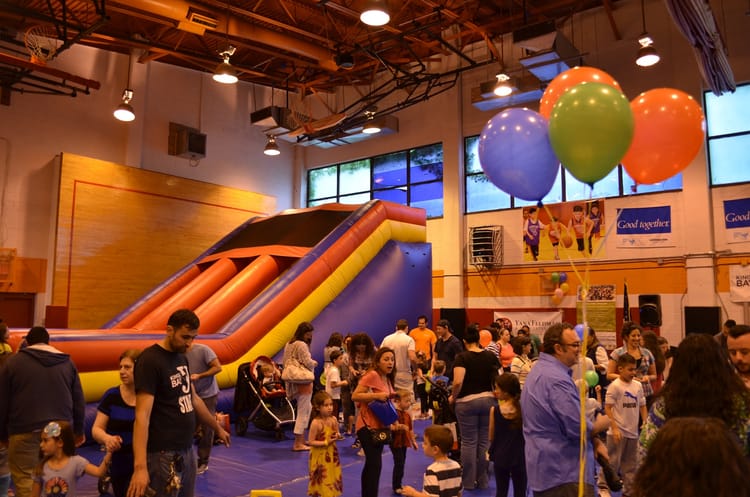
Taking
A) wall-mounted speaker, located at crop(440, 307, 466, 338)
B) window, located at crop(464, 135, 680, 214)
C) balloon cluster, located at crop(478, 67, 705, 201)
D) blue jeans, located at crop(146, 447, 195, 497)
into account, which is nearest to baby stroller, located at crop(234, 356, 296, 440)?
blue jeans, located at crop(146, 447, 195, 497)

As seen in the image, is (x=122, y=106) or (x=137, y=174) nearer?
(x=122, y=106)

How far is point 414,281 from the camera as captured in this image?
35.5 ft

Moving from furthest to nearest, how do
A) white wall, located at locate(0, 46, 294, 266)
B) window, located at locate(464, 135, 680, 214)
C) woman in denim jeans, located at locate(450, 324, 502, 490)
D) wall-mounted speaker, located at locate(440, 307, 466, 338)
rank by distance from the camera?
1. wall-mounted speaker, located at locate(440, 307, 466, 338)
2. window, located at locate(464, 135, 680, 214)
3. white wall, located at locate(0, 46, 294, 266)
4. woman in denim jeans, located at locate(450, 324, 502, 490)

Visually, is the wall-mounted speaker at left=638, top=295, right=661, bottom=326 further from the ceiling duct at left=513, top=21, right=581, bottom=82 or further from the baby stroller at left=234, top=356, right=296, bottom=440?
the baby stroller at left=234, top=356, right=296, bottom=440

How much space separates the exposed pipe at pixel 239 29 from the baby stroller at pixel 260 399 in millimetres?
6636

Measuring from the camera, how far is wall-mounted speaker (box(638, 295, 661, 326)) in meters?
11.1

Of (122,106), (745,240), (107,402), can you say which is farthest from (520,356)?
(122,106)

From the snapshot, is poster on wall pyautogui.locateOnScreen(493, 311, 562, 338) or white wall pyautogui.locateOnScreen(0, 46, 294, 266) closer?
white wall pyautogui.locateOnScreen(0, 46, 294, 266)

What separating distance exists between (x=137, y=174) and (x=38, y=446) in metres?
10.0

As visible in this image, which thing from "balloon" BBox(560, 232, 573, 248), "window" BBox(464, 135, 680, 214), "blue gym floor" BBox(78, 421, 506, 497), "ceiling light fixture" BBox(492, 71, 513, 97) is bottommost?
"blue gym floor" BBox(78, 421, 506, 497)

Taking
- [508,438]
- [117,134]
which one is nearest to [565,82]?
[508,438]

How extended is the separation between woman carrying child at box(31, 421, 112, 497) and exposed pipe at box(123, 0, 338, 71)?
8.59 m

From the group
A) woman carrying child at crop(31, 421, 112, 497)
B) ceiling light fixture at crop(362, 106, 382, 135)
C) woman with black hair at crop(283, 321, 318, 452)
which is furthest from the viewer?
ceiling light fixture at crop(362, 106, 382, 135)

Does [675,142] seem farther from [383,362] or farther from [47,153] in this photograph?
[47,153]
